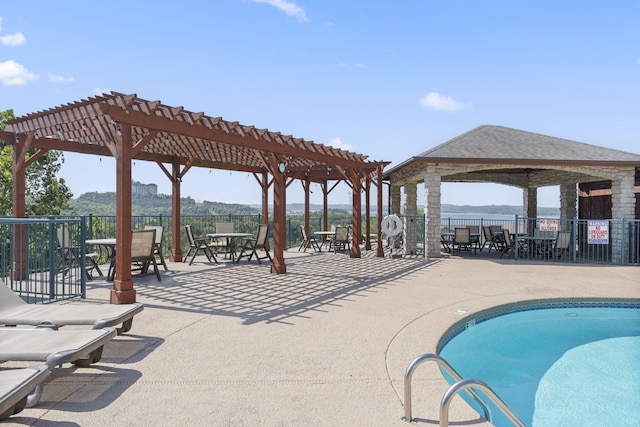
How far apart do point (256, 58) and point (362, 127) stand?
4.50 metres

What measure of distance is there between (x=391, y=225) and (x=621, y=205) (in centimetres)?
642

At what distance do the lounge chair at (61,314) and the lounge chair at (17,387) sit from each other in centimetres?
102

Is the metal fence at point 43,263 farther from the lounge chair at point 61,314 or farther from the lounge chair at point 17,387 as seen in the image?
the lounge chair at point 17,387

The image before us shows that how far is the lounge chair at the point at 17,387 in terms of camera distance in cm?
202

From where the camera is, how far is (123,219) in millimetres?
5297

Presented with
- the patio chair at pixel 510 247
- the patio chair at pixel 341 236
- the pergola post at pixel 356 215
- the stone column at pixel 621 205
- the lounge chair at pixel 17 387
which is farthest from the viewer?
the patio chair at pixel 341 236

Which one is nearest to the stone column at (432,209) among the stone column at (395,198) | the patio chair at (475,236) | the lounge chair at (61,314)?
the patio chair at (475,236)

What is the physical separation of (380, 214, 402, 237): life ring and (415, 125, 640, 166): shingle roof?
1914 millimetres

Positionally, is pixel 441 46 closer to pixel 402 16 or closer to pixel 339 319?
pixel 402 16

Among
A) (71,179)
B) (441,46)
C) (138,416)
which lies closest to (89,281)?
(138,416)

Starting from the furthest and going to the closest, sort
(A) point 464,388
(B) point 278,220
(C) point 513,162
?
1. (C) point 513,162
2. (B) point 278,220
3. (A) point 464,388

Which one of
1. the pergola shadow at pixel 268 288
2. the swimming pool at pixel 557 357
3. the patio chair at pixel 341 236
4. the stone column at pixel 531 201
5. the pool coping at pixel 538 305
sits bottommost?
Answer: the swimming pool at pixel 557 357

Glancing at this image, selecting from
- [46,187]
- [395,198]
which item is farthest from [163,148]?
[395,198]

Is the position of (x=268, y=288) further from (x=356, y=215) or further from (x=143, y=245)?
(x=356, y=215)
